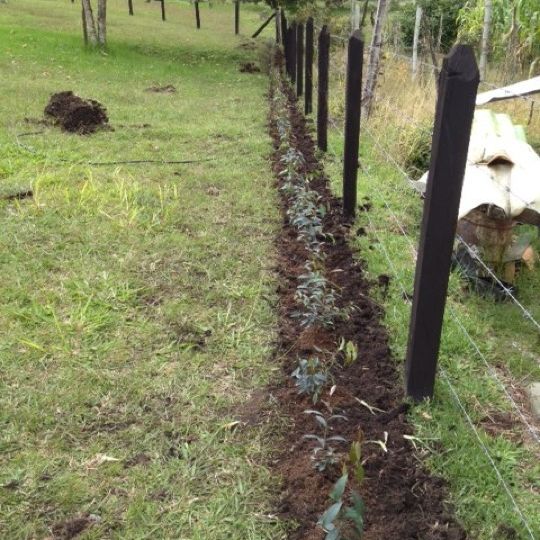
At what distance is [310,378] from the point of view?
8.82 feet

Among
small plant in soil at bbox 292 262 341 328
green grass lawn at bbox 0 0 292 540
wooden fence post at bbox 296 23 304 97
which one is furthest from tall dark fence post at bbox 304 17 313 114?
small plant in soil at bbox 292 262 341 328

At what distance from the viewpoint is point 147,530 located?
213 cm

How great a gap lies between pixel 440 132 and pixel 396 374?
1238mm

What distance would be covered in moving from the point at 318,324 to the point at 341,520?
132 cm

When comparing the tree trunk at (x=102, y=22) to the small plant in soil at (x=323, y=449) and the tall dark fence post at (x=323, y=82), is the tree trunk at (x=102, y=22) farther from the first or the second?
the small plant in soil at (x=323, y=449)

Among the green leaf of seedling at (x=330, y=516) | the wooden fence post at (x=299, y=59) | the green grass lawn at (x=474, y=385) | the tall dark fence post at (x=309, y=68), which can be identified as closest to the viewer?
the green leaf of seedling at (x=330, y=516)

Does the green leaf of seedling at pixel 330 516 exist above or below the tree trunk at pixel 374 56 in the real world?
below

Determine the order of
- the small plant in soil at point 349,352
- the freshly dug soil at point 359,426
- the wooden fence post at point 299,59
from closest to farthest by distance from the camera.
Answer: the freshly dug soil at point 359,426
the small plant in soil at point 349,352
the wooden fence post at point 299,59

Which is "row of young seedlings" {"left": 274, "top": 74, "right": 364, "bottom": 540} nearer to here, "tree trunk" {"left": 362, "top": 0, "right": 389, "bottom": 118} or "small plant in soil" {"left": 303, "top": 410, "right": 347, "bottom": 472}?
"small plant in soil" {"left": 303, "top": 410, "right": 347, "bottom": 472}

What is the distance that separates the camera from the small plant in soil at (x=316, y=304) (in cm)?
319

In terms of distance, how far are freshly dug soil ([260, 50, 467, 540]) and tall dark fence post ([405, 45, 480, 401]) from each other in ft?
0.79

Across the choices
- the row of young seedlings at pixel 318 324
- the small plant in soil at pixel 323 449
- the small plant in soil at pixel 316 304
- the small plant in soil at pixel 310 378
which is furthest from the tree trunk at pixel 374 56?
the small plant in soil at pixel 323 449

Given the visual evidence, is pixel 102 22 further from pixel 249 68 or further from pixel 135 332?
pixel 135 332

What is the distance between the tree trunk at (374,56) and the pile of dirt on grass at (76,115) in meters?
3.28
